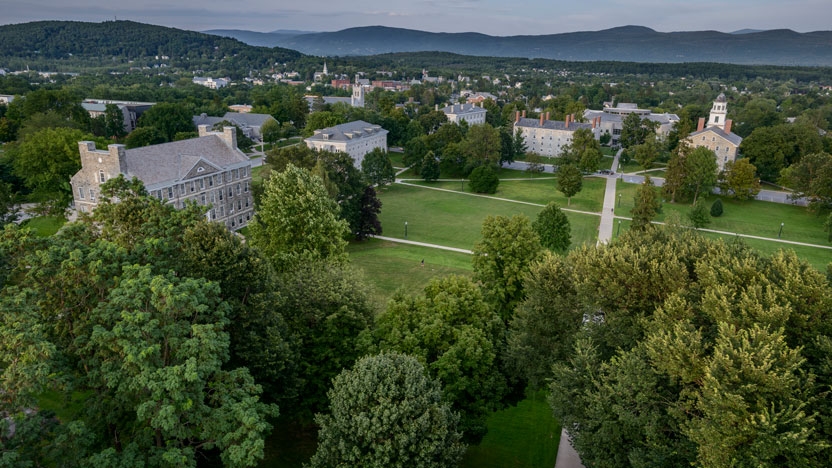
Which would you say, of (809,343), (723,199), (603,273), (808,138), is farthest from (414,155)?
(809,343)

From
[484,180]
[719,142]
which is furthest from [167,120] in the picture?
[719,142]

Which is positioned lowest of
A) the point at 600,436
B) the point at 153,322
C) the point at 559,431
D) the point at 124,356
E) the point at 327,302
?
the point at 559,431

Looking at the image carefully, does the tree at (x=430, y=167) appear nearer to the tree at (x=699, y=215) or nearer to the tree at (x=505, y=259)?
the tree at (x=699, y=215)

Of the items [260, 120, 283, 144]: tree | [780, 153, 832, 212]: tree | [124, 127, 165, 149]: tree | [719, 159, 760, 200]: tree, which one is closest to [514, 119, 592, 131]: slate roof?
[719, 159, 760, 200]: tree

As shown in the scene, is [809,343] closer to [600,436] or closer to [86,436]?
[600,436]

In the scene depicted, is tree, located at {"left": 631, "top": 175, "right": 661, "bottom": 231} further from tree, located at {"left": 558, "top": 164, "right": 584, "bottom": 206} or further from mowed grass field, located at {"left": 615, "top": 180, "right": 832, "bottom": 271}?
tree, located at {"left": 558, "top": 164, "right": 584, "bottom": 206}

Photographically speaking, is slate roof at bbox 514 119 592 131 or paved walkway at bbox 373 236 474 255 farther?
slate roof at bbox 514 119 592 131

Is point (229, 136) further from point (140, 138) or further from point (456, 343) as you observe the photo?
point (456, 343)
